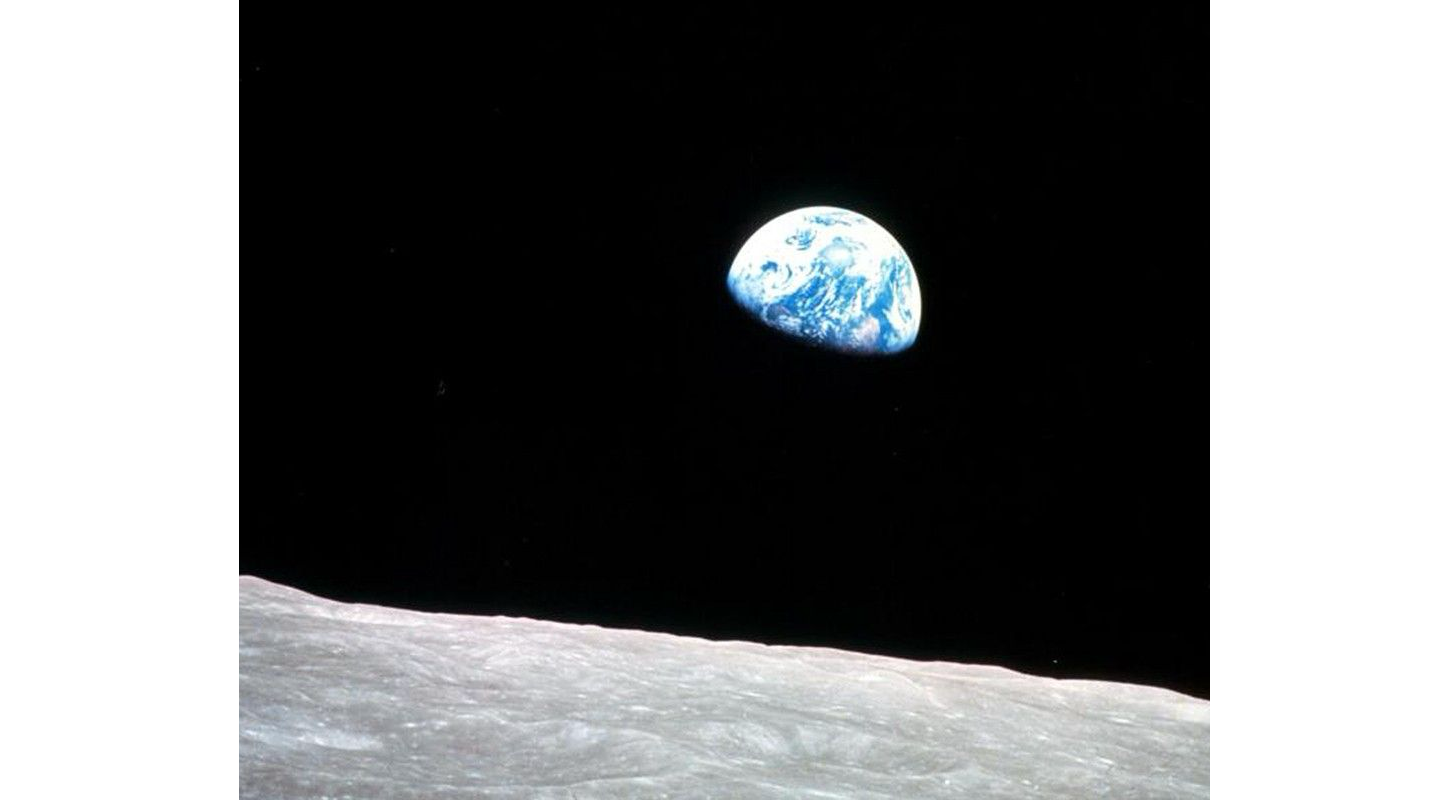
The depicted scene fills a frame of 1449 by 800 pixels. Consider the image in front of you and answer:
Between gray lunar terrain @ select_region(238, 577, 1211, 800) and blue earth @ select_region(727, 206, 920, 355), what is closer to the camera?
gray lunar terrain @ select_region(238, 577, 1211, 800)

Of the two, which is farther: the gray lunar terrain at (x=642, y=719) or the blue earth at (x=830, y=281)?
the blue earth at (x=830, y=281)

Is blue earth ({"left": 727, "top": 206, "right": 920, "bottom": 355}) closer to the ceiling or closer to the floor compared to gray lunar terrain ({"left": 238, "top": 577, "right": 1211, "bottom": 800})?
closer to the ceiling

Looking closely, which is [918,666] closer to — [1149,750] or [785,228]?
[1149,750]

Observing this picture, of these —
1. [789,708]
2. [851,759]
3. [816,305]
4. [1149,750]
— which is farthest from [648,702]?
[816,305]

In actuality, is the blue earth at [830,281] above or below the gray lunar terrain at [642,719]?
above
